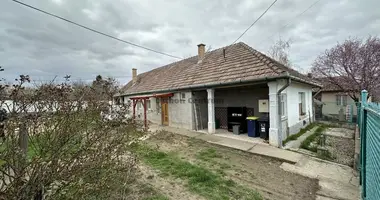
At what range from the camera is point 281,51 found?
→ 2414 cm

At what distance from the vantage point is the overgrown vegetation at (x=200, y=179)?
12.2 ft

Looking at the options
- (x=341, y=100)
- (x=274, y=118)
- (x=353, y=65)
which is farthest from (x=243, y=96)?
(x=341, y=100)

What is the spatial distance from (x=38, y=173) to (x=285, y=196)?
446 centimetres

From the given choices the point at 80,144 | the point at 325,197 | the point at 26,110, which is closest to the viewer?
the point at 26,110

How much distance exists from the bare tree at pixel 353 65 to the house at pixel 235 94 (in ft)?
Answer: 24.4

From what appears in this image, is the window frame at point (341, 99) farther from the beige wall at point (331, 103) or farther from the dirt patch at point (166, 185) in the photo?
the dirt patch at point (166, 185)

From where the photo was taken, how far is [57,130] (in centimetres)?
246

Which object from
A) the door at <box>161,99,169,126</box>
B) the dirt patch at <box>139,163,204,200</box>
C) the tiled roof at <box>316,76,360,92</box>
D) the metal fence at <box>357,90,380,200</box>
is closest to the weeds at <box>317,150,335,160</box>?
the metal fence at <box>357,90,380,200</box>

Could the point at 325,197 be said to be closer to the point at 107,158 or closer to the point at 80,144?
the point at 107,158

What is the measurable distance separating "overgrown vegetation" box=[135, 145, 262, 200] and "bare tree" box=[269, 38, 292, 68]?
75.1 ft

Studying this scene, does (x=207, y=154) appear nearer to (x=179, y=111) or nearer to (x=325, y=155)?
(x=325, y=155)

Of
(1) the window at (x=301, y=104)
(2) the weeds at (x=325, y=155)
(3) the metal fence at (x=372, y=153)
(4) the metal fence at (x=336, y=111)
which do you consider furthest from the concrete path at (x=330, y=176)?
(4) the metal fence at (x=336, y=111)

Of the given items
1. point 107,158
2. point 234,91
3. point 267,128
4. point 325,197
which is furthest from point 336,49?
point 107,158

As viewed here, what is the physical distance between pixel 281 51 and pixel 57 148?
2707 cm
